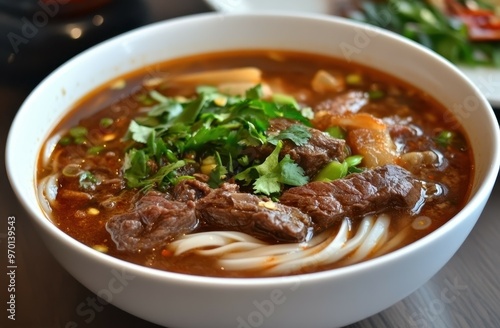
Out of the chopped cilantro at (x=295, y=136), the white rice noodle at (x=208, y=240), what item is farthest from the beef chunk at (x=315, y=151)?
the white rice noodle at (x=208, y=240)

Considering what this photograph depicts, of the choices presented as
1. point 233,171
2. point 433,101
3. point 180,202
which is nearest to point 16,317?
point 180,202

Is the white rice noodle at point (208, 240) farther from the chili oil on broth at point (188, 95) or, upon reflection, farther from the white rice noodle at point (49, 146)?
the white rice noodle at point (49, 146)

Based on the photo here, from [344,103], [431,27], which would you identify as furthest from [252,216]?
[431,27]

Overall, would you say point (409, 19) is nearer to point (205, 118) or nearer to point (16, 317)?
point (205, 118)

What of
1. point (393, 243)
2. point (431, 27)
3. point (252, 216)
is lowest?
point (431, 27)

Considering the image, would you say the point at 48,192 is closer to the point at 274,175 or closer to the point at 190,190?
the point at 190,190

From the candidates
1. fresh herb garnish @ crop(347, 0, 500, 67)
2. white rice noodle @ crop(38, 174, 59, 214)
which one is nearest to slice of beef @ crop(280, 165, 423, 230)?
white rice noodle @ crop(38, 174, 59, 214)

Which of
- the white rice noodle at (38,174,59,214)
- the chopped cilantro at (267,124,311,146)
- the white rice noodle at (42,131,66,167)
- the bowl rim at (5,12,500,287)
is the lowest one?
the white rice noodle at (42,131,66,167)

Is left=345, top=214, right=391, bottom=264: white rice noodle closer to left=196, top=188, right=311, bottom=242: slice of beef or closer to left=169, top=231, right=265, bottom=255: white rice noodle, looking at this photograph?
left=196, top=188, right=311, bottom=242: slice of beef
